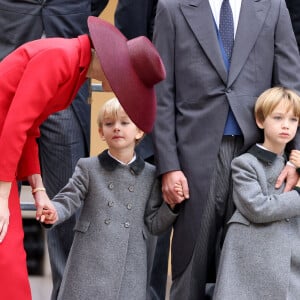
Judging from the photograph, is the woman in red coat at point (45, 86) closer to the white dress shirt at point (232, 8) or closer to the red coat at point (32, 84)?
the red coat at point (32, 84)

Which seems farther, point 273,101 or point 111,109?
point 111,109

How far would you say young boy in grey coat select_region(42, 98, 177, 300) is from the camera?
4211 millimetres

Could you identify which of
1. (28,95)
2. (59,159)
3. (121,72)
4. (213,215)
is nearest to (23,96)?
(28,95)

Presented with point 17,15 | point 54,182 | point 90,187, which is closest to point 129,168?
point 90,187

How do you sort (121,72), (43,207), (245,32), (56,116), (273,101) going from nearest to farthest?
(121,72)
(43,207)
(273,101)
(245,32)
(56,116)

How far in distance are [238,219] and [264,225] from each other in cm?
10

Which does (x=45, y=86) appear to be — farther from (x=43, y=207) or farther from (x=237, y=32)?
(x=237, y=32)

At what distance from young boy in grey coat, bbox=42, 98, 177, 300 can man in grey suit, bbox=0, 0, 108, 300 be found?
32 centimetres

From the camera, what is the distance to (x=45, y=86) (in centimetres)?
356

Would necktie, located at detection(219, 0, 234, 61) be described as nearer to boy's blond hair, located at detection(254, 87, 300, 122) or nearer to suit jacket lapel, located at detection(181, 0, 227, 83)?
suit jacket lapel, located at detection(181, 0, 227, 83)

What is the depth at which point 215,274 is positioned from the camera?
14.1ft

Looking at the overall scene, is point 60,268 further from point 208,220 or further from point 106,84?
point 106,84

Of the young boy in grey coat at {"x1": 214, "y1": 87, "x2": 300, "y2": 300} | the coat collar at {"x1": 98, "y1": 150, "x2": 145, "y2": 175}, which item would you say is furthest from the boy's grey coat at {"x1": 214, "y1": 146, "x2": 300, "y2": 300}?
the coat collar at {"x1": 98, "y1": 150, "x2": 145, "y2": 175}

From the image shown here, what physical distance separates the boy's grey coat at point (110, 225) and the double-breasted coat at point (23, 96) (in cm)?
56
